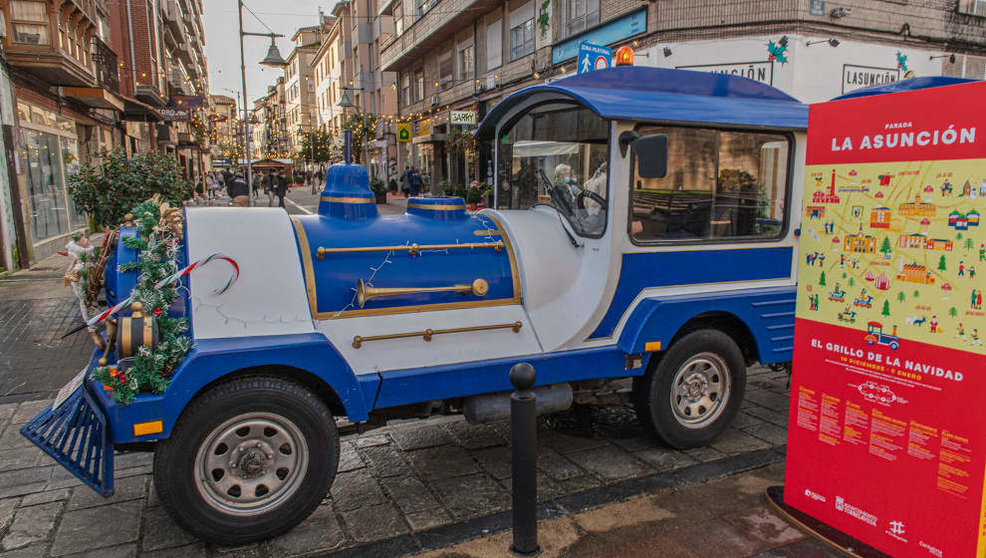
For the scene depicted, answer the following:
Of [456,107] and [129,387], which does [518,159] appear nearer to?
[129,387]

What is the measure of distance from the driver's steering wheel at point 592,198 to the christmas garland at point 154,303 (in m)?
2.47

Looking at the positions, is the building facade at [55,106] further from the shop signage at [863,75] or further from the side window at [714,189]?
the shop signage at [863,75]

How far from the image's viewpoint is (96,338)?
334 centimetres

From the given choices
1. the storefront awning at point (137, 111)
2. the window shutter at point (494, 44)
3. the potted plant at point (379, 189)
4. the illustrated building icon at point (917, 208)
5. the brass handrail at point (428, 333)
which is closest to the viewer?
the illustrated building icon at point (917, 208)

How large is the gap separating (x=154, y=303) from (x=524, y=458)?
196 cm

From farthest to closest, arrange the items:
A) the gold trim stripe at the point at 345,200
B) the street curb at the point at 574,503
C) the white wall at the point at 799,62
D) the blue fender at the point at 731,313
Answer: the white wall at the point at 799,62, the blue fender at the point at 731,313, the gold trim stripe at the point at 345,200, the street curb at the point at 574,503

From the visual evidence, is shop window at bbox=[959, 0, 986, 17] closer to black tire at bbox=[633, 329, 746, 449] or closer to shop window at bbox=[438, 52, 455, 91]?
black tire at bbox=[633, 329, 746, 449]

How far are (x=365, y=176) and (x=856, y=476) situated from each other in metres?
3.25

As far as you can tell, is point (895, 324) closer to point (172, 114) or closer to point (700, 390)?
point (700, 390)

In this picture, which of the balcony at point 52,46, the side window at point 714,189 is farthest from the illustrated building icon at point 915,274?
the balcony at point 52,46

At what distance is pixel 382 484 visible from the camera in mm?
3969

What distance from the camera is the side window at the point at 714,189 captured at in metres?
4.15

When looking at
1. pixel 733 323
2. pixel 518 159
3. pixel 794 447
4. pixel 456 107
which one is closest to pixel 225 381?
pixel 518 159

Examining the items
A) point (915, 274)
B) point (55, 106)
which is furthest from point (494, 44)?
point (915, 274)
